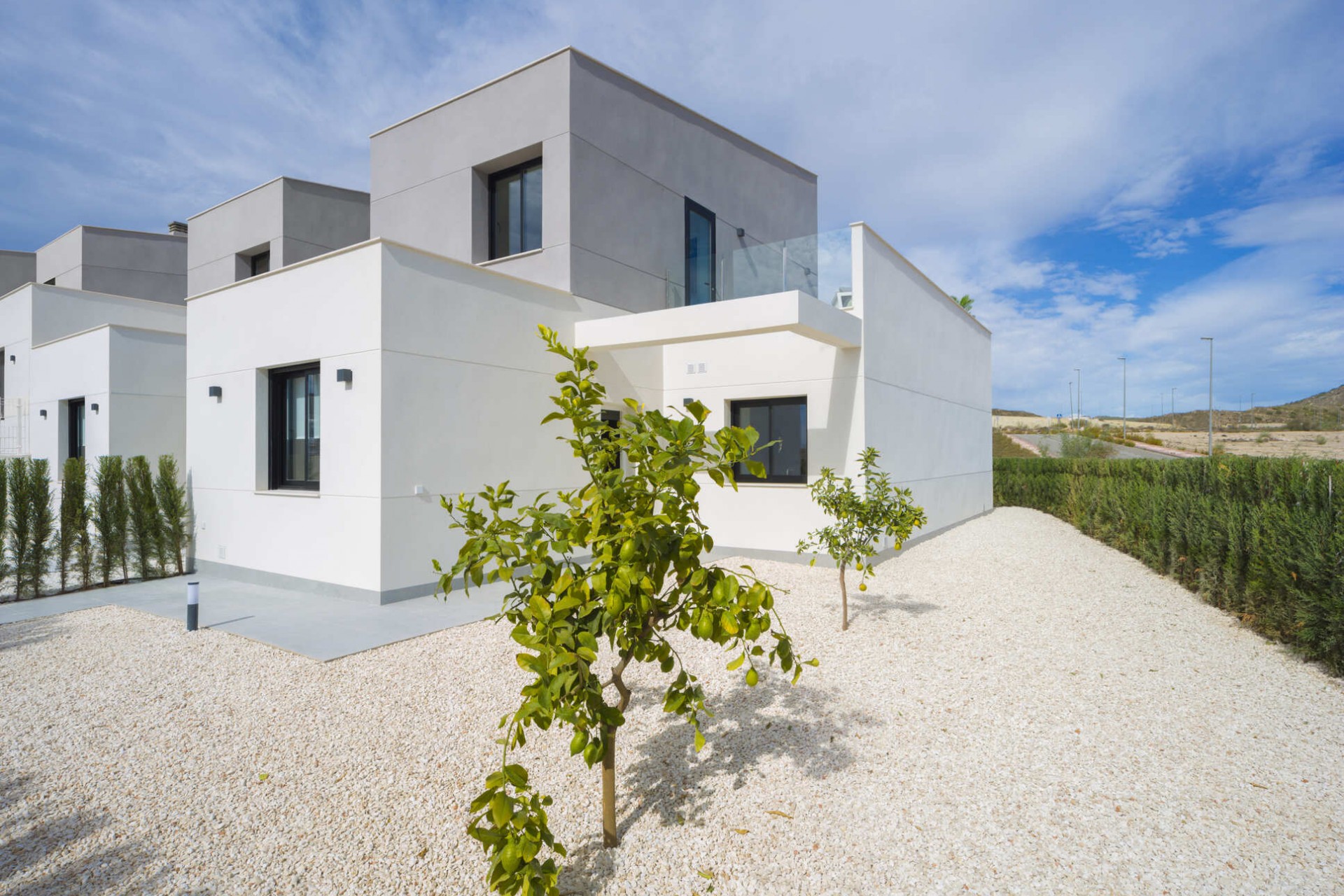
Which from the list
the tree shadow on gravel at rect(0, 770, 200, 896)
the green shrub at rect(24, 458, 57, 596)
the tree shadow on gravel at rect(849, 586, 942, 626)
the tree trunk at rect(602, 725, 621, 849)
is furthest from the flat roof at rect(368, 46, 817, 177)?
the tree shadow on gravel at rect(0, 770, 200, 896)

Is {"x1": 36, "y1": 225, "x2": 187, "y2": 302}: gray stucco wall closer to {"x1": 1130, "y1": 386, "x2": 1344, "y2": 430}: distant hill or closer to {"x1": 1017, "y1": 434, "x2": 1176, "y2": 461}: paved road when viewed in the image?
{"x1": 1017, "y1": 434, "x2": 1176, "y2": 461}: paved road

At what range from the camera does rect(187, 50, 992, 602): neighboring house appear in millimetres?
6969

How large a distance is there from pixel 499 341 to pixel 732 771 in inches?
239

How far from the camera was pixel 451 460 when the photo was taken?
7.37 metres

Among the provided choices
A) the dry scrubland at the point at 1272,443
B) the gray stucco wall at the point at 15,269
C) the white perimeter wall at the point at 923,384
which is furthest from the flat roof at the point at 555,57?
the dry scrubland at the point at 1272,443

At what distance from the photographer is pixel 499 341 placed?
26.0 feet

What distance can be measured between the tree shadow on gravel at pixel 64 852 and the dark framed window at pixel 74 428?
11057 mm

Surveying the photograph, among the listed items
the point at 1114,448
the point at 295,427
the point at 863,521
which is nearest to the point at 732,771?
the point at 863,521

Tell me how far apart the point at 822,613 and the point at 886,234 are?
6.09m

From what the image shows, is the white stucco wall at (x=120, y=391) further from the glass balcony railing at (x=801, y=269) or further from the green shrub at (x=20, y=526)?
the glass balcony railing at (x=801, y=269)

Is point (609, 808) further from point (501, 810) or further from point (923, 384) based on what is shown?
point (923, 384)

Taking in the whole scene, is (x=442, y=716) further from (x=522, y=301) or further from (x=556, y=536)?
(x=522, y=301)

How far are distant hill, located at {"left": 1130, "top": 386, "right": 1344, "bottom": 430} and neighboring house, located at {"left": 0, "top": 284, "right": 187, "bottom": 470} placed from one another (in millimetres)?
67649

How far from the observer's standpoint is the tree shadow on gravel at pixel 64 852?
253 centimetres
